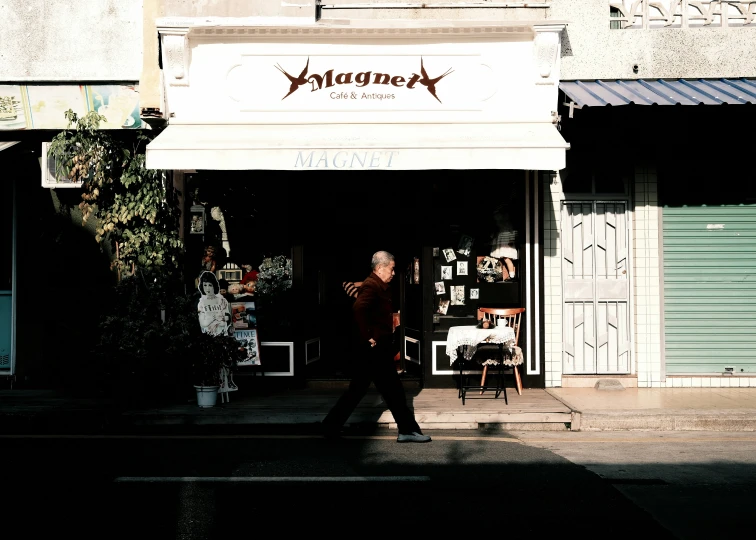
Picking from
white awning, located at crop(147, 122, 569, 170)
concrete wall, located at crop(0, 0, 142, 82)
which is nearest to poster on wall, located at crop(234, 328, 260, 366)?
white awning, located at crop(147, 122, 569, 170)

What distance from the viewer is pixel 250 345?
11781mm

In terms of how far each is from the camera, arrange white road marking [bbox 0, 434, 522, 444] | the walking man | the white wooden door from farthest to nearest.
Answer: the white wooden door < white road marking [bbox 0, 434, 522, 444] < the walking man

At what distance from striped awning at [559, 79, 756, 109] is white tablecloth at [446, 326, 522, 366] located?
2.91 metres

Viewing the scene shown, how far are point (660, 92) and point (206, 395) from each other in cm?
687

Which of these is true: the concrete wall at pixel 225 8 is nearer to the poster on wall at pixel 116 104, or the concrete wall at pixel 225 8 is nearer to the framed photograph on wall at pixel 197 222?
the poster on wall at pixel 116 104

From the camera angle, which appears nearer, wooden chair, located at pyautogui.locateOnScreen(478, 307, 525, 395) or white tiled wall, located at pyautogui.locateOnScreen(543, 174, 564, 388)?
wooden chair, located at pyautogui.locateOnScreen(478, 307, 525, 395)

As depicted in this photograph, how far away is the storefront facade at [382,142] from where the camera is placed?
10.5 metres

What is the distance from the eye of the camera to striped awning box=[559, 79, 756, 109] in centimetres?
1048

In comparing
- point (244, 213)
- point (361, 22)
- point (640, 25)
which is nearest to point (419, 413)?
point (244, 213)

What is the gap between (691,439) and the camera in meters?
9.13

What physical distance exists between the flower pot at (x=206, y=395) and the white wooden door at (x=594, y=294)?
513 centimetres

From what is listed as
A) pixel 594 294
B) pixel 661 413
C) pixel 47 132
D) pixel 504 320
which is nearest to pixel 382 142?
pixel 504 320

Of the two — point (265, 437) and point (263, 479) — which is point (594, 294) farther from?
point (263, 479)

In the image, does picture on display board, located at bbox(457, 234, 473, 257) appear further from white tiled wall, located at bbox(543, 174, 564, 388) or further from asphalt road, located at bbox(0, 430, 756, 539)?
asphalt road, located at bbox(0, 430, 756, 539)
